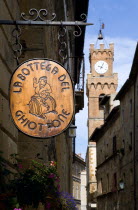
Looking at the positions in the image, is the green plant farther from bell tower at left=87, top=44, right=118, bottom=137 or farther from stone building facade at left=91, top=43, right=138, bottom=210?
bell tower at left=87, top=44, right=118, bottom=137

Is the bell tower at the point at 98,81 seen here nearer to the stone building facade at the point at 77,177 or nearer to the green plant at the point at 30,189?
the stone building facade at the point at 77,177

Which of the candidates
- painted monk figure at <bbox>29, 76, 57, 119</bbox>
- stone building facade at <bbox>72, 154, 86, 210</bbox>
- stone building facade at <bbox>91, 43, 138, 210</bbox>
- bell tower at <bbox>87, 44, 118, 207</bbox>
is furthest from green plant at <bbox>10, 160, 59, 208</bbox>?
stone building facade at <bbox>72, 154, 86, 210</bbox>

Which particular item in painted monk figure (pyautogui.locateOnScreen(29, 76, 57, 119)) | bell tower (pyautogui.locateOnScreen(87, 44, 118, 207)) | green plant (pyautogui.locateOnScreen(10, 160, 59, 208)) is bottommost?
green plant (pyautogui.locateOnScreen(10, 160, 59, 208))

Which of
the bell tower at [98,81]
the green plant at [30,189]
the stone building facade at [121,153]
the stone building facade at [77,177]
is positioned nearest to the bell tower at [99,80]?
the bell tower at [98,81]

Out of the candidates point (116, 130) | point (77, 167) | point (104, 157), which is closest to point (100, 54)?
point (77, 167)

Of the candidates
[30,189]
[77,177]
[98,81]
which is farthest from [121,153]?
[77,177]

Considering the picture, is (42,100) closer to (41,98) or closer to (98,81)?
(41,98)

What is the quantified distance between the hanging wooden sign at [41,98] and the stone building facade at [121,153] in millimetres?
21712

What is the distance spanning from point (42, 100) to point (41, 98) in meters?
0.03

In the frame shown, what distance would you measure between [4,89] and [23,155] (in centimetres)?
207

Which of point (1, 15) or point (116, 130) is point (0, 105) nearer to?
point (1, 15)

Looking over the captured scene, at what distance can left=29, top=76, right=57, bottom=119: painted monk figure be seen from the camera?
207 inches

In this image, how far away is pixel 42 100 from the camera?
530cm

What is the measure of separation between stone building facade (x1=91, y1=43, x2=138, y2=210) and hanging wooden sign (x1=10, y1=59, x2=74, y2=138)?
21.7 metres
